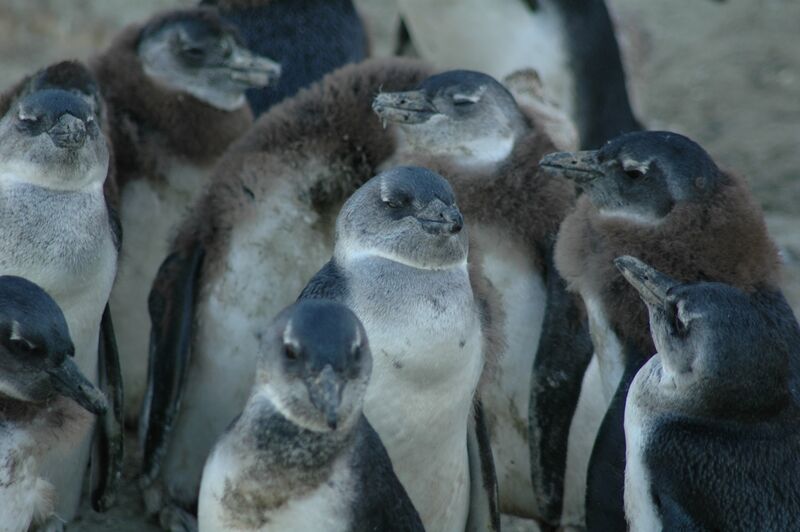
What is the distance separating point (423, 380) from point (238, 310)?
1050 millimetres

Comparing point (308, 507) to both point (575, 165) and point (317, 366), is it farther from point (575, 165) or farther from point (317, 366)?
point (575, 165)

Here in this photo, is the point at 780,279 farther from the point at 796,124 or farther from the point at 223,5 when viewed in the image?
the point at 796,124

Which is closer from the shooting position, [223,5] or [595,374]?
[595,374]

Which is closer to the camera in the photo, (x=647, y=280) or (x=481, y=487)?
(x=647, y=280)

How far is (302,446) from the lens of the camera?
3.60 meters

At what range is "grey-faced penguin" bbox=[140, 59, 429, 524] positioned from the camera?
497 centimetres

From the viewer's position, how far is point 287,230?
4992mm

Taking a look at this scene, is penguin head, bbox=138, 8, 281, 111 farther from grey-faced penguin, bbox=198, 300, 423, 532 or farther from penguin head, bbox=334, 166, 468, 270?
grey-faced penguin, bbox=198, 300, 423, 532

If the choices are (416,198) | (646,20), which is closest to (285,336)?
(416,198)

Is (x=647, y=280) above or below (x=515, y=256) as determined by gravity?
above

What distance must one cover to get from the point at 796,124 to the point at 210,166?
5.09 m

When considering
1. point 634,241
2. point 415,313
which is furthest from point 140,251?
point 634,241

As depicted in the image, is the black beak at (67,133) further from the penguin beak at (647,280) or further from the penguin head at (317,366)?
the penguin beak at (647,280)

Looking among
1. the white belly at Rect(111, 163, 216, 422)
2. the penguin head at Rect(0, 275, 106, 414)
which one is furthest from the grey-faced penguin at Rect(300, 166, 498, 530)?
the white belly at Rect(111, 163, 216, 422)
